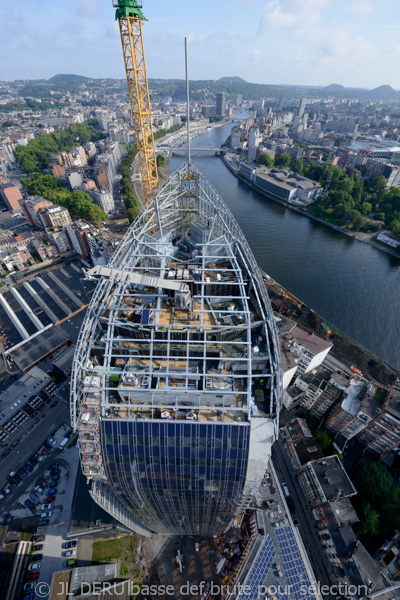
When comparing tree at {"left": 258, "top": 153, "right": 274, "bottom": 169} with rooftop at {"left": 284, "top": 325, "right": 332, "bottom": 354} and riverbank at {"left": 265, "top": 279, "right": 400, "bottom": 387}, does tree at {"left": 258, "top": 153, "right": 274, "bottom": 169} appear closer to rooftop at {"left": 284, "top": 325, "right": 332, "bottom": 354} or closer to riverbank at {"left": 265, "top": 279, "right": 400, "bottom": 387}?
riverbank at {"left": 265, "top": 279, "right": 400, "bottom": 387}

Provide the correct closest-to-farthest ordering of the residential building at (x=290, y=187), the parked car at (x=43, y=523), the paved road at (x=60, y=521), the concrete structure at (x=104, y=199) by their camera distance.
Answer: the paved road at (x=60, y=521)
the parked car at (x=43, y=523)
the concrete structure at (x=104, y=199)
the residential building at (x=290, y=187)

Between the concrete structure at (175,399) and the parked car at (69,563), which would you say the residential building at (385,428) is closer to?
the concrete structure at (175,399)

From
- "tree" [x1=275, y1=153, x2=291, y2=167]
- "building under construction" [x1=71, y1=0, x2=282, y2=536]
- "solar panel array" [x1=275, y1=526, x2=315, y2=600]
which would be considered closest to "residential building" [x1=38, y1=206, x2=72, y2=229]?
"building under construction" [x1=71, y1=0, x2=282, y2=536]

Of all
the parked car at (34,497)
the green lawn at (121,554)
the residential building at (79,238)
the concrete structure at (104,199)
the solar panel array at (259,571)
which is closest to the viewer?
the solar panel array at (259,571)

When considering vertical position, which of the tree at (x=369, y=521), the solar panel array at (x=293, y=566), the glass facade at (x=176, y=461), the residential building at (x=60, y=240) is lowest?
the tree at (x=369, y=521)

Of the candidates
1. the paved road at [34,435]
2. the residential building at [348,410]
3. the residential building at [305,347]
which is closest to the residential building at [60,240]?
the paved road at [34,435]
